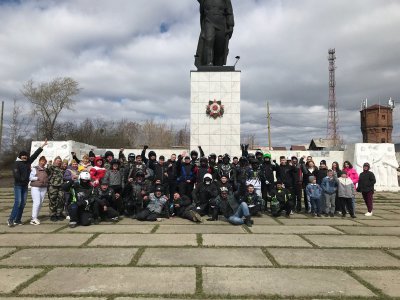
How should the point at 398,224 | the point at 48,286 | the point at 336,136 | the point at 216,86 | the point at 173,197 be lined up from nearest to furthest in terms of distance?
the point at 48,286 < the point at 398,224 < the point at 173,197 < the point at 216,86 < the point at 336,136

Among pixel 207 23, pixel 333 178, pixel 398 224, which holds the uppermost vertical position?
pixel 207 23

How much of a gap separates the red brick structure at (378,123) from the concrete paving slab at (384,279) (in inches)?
2712

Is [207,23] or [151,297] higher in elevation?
[207,23]

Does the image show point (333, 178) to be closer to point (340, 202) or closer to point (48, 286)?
point (340, 202)

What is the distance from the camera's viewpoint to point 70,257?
192 inches

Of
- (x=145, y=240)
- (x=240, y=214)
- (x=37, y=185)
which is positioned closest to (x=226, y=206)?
(x=240, y=214)

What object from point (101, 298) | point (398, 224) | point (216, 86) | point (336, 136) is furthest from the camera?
point (336, 136)

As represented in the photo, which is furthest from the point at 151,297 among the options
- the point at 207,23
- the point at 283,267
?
the point at 207,23

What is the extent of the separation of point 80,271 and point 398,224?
6.78 meters

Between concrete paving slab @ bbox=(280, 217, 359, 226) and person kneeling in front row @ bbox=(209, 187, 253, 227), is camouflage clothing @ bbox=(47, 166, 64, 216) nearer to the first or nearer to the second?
person kneeling in front row @ bbox=(209, 187, 253, 227)

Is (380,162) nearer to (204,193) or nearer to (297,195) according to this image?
(297,195)

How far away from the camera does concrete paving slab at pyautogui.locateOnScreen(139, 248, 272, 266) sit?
4619mm

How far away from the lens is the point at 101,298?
3424 mm

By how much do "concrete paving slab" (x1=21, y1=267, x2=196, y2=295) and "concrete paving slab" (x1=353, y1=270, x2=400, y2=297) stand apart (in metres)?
1.98
